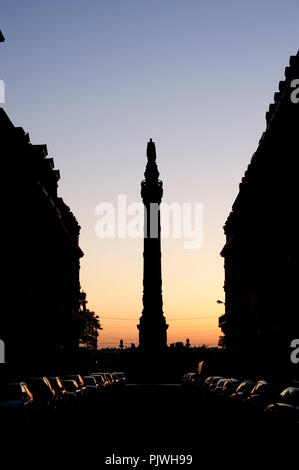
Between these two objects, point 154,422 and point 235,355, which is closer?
→ point 154,422

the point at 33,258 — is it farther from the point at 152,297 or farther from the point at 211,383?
the point at 152,297

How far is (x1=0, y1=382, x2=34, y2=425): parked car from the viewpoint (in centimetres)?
1720

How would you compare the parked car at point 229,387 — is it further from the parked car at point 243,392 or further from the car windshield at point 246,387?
the car windshield at point 246,387

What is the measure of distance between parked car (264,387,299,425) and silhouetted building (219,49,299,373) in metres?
31.8

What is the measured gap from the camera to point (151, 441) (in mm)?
19859

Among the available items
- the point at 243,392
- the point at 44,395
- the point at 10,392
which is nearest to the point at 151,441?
the point at 10,392

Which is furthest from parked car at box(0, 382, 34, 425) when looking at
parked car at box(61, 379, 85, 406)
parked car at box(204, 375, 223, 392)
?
Answer: parked car at box(204, 375, 223, 392)

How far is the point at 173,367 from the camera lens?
104 m

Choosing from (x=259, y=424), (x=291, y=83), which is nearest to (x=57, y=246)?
(x=291, y=83)

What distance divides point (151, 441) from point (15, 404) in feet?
12.6

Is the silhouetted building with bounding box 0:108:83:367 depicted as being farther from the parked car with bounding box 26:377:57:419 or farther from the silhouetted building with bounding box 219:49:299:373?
the parked car with bounding box 26:377:57:419

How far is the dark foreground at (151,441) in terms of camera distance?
51.2 ft

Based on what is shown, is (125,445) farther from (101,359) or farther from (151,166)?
(151,166)

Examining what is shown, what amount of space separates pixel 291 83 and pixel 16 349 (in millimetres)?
28389
